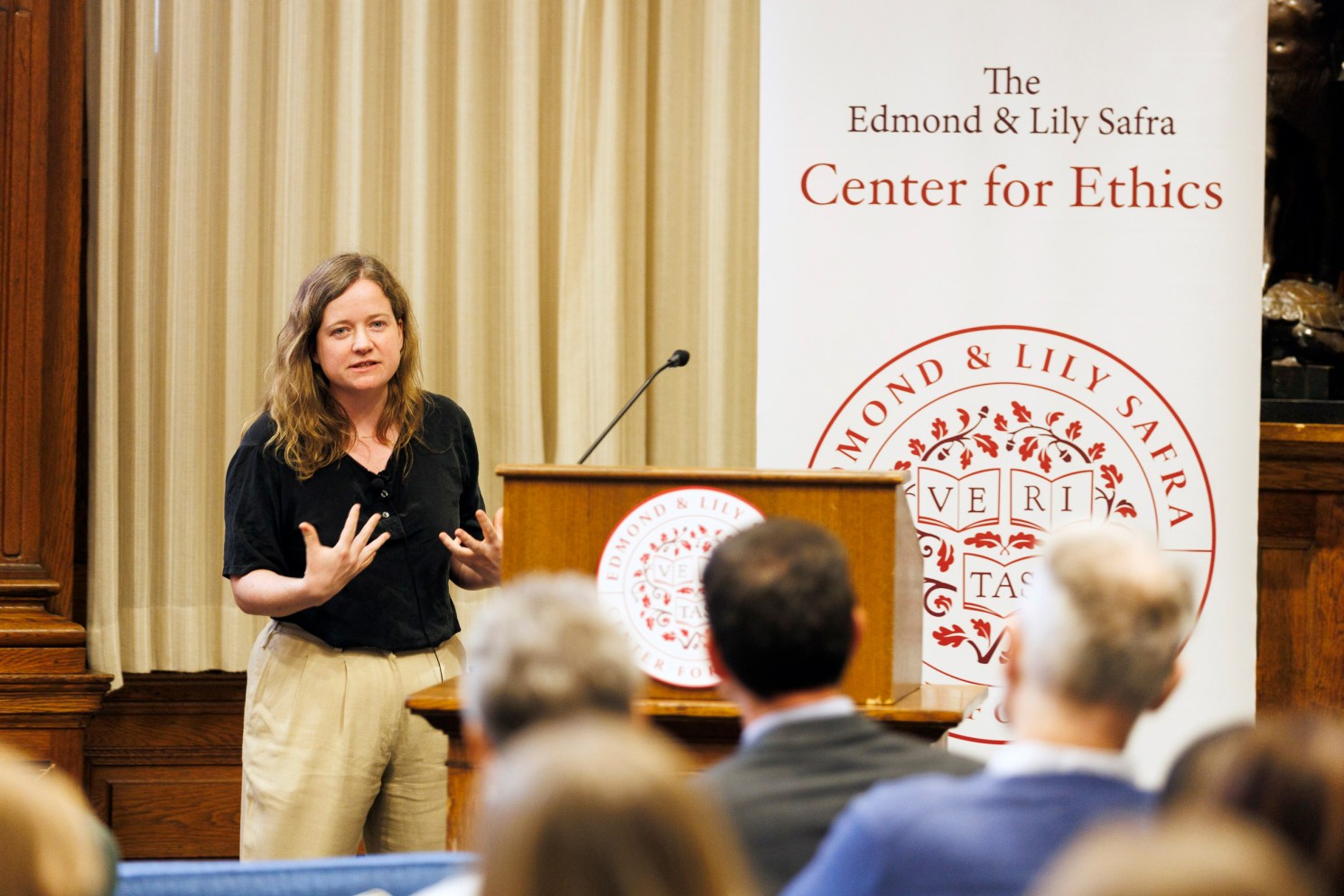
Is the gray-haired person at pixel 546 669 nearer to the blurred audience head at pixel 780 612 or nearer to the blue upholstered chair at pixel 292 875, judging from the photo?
the blurred audience head at pixel 780 612

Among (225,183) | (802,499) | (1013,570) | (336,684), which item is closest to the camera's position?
(802,499)

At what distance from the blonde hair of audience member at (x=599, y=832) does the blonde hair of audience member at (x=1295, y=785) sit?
0.46 m

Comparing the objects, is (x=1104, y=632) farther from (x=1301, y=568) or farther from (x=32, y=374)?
(x=32, y=374)

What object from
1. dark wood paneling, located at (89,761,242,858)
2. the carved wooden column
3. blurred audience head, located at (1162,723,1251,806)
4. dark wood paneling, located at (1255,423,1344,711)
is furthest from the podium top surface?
dark wood paneling, located at (89,761,242,858)

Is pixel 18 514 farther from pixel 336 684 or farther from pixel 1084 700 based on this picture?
pixel 1084 700

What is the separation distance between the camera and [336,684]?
3.10 m

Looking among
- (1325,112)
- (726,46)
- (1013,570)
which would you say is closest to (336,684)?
(1013,570)

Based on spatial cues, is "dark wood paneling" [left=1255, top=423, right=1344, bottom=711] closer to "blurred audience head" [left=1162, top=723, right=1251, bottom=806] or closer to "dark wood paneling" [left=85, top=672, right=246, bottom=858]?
"dark wood paneling" [left=85, top=672, right=246, bottom=858]

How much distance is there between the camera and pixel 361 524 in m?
3.17

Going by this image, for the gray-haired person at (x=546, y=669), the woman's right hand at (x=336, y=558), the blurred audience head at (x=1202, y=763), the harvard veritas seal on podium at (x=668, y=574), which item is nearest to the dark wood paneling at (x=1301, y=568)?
the harvard veritas seal on podium at (x=668, y=574)

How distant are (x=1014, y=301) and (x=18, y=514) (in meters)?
2.47

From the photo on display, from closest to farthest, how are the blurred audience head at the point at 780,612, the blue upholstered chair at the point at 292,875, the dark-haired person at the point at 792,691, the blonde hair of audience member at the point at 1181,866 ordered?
the blonde hair of audience member at the point at 1181,866
the dark-haired person at the point at 792,691
the blurred audience head at the point at 780,612
the blue upholstered chair at the point at 292,875

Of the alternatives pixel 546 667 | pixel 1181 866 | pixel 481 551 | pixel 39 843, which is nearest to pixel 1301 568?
pixel 481 551

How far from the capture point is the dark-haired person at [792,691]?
168 cm
